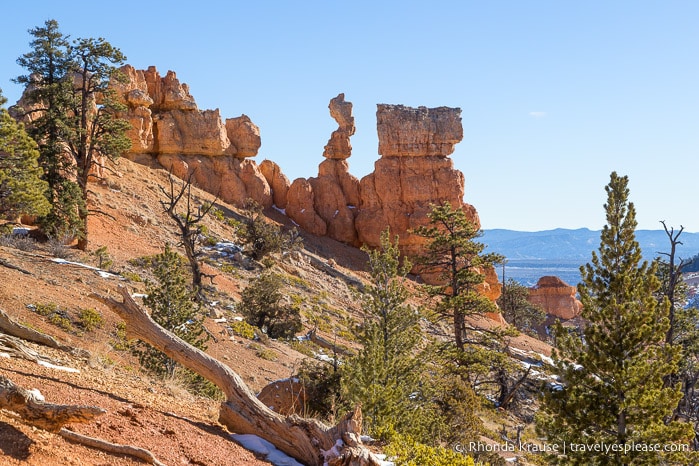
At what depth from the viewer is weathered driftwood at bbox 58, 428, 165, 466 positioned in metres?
5.82

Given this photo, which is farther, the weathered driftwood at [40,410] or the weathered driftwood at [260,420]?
the weathered driftwood at [260,420]

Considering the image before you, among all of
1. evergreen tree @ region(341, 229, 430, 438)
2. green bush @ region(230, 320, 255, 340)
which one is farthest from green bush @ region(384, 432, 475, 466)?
green bush @ region(230, 320, 255, 340)

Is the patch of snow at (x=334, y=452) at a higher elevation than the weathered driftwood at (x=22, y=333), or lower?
lower

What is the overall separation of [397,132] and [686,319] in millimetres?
33582

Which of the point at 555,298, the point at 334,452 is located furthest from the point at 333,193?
the point at 334,452

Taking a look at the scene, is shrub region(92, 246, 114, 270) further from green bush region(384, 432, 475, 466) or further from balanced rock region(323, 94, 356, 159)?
balanced rock region(323, 94, 356, 159)

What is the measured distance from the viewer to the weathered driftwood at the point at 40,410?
5.61 m

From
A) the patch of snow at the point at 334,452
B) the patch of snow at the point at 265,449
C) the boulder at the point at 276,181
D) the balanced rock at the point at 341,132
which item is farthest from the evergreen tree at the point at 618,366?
the balanced rock at the point at 341,132

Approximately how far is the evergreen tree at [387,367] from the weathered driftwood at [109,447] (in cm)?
443

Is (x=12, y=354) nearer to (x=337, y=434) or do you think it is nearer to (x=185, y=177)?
(x=337, y=434)

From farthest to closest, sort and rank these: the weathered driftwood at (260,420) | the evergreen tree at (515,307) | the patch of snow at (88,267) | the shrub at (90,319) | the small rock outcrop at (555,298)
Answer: the small rock outcrop at (555,298) → the evergreen tree at (515,307) → the patch of snow at (88,267) → the shrub at (90,319) → the weathered driftwood at (260,420)

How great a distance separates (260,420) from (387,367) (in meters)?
5.52

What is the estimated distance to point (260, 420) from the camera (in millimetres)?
8242

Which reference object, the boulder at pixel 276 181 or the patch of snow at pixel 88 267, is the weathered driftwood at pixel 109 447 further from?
the boulder at pixel 276 181
